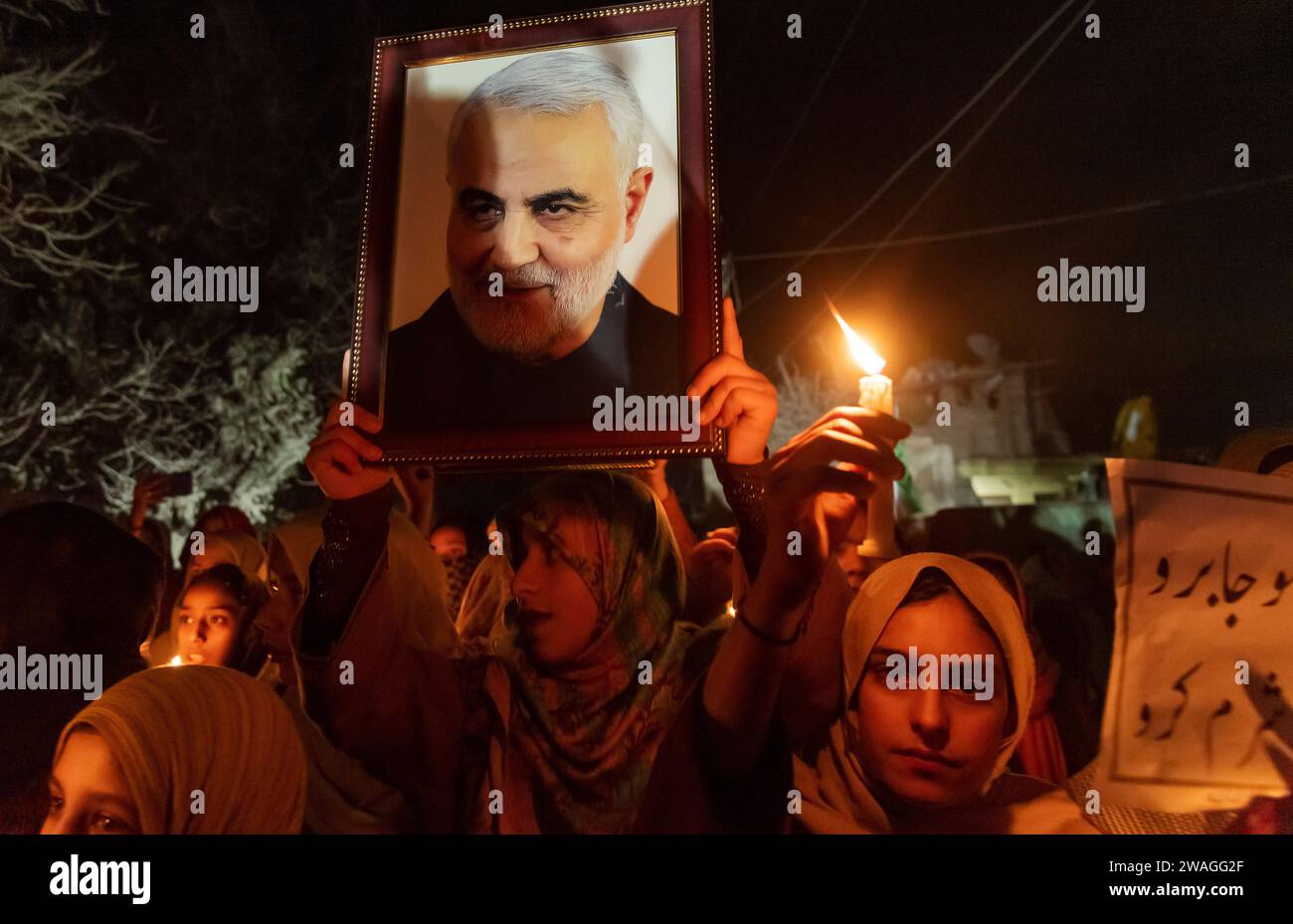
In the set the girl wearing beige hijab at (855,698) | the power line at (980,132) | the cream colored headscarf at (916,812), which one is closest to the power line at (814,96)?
the power line at (980,132)

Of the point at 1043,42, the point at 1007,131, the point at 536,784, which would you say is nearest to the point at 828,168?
the point at 1007,131

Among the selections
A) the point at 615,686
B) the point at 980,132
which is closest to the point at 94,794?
the point at 615,686

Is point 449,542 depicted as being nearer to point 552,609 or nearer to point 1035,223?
point 552,609

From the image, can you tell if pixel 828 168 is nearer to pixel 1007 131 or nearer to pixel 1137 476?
pixel 1007 131

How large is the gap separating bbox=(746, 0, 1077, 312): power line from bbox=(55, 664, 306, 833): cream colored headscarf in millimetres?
2004

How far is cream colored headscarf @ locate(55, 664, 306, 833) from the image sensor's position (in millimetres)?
2654

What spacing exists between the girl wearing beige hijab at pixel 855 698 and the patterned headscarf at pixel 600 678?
0.35 feet

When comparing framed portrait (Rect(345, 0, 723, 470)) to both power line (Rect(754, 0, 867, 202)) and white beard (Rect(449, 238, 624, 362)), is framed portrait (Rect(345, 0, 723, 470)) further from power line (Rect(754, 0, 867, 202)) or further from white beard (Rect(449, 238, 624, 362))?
power line (Rect(754, 0, 867, 202))

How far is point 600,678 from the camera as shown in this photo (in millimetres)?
2670

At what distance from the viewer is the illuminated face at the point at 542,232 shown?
2.75 meters

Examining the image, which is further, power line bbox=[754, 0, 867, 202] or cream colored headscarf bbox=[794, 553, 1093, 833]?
power line bbox=[754, 0, 867, 202]

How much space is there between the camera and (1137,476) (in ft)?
8.78

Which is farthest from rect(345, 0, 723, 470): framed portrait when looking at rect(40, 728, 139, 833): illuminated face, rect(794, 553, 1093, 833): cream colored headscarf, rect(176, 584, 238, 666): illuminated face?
rect(40, 728, 139, 833): illuminated face

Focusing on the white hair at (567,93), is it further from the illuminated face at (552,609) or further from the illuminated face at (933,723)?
the illuminated face at (933,723)
